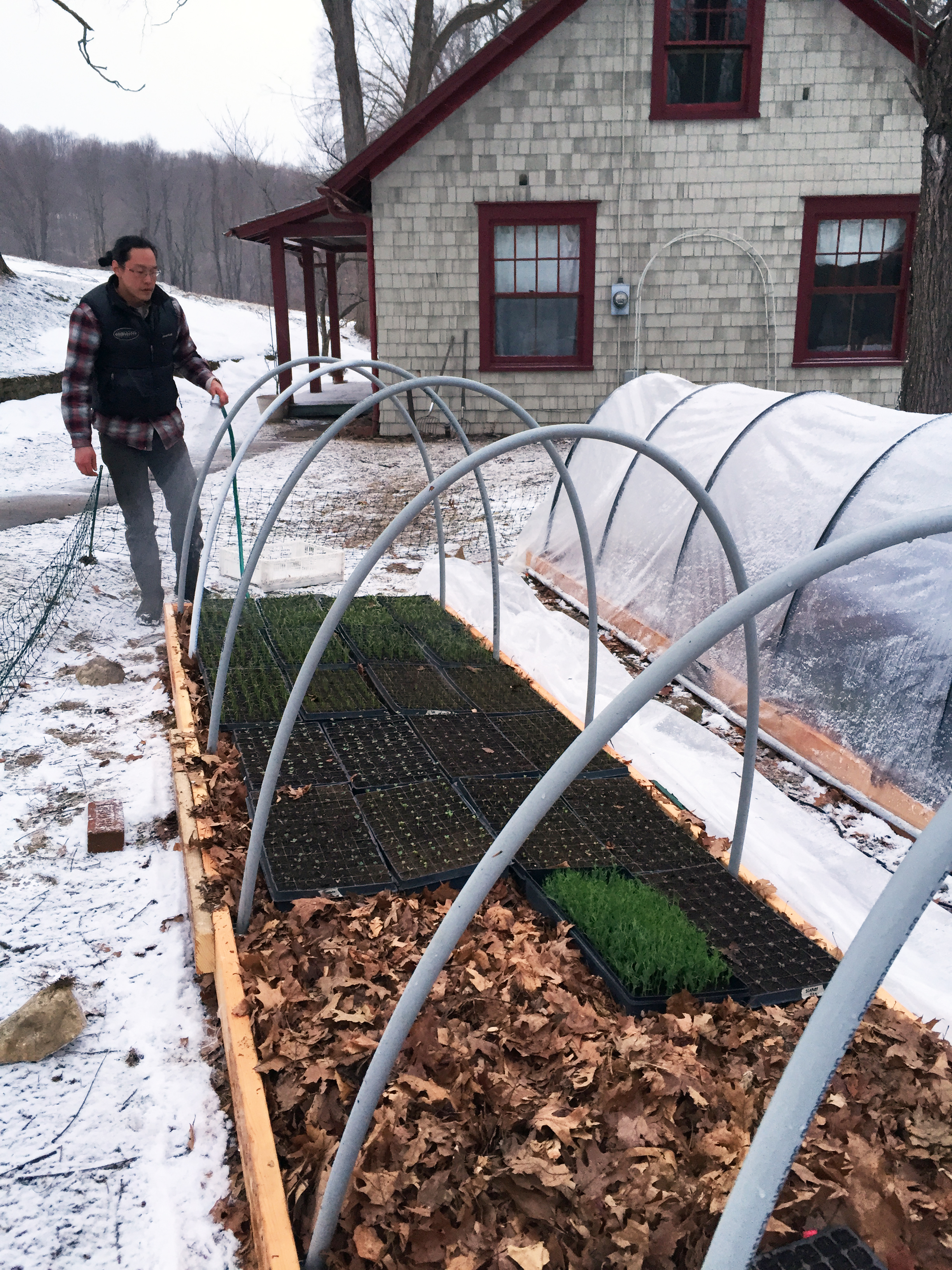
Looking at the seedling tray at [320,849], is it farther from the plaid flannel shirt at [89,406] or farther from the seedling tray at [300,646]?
the plaid flannel shirt at [89,406]

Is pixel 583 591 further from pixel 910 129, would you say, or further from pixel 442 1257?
pixel 910 129

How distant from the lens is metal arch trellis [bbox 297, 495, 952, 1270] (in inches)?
42.6

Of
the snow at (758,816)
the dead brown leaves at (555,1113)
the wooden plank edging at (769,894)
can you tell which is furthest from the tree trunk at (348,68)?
the dead brown leaves at (555,1113)

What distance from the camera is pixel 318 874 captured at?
3123 mm

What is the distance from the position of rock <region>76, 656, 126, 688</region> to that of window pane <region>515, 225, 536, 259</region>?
832cm

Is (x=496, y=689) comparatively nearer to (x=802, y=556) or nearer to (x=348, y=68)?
(x=802, y=556)

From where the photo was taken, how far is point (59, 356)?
55.3 ft

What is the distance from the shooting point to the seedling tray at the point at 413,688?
14.9 ft

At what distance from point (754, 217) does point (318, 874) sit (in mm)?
10721

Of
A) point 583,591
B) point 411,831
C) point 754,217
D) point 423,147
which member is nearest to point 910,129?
point 754,217

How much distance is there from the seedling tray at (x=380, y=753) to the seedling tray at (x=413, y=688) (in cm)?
15

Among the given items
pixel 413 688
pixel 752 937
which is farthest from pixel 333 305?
pixel 752 937

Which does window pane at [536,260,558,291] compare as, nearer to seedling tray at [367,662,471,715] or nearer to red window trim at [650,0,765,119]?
red window trim at [650,0,765,119]

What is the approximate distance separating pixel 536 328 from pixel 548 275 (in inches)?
24.3
